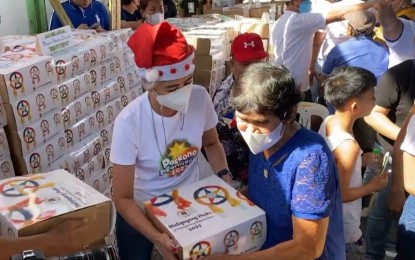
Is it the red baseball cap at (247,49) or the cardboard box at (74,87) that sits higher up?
the red baseball cap at (247,49)

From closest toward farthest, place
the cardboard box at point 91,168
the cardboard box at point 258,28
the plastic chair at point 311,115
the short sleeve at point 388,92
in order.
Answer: the short sleeve at point 388,92, the cardboard box at point 91,168, the plastic chair at point 311,115, the cardboard box at point 258,28

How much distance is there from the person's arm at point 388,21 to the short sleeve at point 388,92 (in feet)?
2.14

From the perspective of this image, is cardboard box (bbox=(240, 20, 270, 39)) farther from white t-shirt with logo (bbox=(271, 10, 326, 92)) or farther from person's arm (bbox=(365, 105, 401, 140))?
person's arm (bbox=(365, 105, 401, 140))

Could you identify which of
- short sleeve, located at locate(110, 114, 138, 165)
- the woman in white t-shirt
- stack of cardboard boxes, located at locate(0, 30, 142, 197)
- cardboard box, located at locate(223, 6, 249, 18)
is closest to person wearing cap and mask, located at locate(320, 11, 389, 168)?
the woman in white t-shirt

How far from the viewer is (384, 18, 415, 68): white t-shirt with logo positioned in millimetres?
3246

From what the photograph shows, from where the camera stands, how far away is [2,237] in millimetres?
1420

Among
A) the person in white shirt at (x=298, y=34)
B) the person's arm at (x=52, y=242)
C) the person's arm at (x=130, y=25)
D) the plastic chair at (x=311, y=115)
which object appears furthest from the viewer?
the person's arm at (x=130, y=25)

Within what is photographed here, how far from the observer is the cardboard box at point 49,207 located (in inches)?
58.2

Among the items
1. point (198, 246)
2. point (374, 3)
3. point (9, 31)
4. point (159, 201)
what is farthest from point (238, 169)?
point (9, 31)

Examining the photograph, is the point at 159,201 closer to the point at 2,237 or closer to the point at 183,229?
the point at 183,229

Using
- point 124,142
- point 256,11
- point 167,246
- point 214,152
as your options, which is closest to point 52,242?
point 167,246

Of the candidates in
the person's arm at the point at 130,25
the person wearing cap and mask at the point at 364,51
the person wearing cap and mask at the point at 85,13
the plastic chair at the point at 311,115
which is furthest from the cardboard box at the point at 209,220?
the person's arm at the point at 130,25

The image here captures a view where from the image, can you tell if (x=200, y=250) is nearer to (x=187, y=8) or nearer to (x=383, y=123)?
(x=383, y=123)

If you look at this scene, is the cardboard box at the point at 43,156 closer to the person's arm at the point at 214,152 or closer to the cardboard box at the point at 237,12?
the person's arm at the point at 214,152
